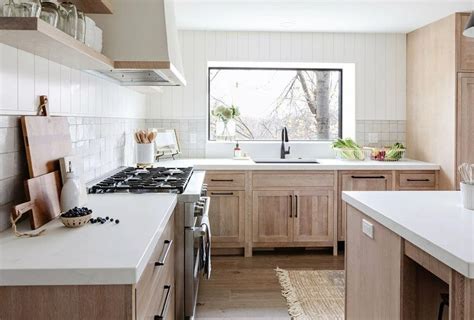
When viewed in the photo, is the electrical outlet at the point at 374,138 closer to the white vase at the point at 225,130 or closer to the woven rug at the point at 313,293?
the white vase at the point at 225,130

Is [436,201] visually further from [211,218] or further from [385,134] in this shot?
[385,134]

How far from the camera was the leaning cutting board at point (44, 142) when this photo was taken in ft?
5.35

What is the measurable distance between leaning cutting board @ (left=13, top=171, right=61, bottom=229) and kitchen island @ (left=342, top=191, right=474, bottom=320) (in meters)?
1.32

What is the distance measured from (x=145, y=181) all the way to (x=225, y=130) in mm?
2263

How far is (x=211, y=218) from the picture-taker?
4016mm

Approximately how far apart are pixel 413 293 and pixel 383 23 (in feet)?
10.7

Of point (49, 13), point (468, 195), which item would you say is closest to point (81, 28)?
point (49, 13)

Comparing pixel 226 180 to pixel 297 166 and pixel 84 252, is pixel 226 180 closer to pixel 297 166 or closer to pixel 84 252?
pixel 297 166

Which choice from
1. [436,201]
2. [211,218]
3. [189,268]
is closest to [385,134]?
[211,218]

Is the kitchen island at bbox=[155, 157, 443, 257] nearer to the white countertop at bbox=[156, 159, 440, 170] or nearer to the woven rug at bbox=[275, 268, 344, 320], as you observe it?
the white countertop at bbox=[156, 159, 440, 170]

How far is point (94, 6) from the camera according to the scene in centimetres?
219

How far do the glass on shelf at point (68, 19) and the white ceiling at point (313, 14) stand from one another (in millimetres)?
1833

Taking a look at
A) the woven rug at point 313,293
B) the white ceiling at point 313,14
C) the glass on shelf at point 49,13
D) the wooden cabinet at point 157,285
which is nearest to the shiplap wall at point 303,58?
the white ceiling at point 313,14

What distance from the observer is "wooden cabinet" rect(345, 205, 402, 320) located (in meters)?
1.68
